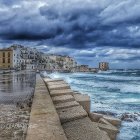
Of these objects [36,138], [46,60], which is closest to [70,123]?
[36,138]

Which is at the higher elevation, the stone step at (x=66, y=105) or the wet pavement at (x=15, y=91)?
the stone step at (x=66, y=105)

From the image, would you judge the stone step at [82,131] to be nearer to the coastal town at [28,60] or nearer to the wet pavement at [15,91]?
the wet pavement at [15,91]

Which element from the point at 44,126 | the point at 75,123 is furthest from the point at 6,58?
the point at 44,126

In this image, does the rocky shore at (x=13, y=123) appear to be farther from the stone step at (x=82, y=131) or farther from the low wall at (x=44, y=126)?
the stone step at (x=82, y=131)

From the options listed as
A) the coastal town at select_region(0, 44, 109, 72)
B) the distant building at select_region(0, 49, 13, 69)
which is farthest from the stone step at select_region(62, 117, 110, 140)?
the distant building at select_region(0, 49, 13, 69)

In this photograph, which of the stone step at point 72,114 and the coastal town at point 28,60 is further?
the coastal town at point 28,60

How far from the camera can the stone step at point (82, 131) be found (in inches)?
151

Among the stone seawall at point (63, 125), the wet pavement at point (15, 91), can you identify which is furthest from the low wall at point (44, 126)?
the wet pavement at point (15, 91)

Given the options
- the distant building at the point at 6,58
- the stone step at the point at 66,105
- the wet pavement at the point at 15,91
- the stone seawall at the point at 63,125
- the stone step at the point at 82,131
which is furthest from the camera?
the distant building at the point at 6,58

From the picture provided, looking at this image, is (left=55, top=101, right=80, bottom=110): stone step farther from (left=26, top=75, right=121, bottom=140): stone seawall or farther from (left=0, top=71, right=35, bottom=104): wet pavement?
(left=0, top=71, right=35, bottom=104): wet pavement

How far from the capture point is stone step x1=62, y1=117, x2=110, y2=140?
3.84 metres

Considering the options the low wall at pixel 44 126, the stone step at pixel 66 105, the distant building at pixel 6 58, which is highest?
the distant building at pixel 6 58

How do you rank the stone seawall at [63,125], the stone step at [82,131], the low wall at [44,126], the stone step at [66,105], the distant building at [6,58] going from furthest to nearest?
the distant building at [6,58]
the stone step at [66,105]
the stone step at [82,131]
the stone seawall at [63,125]
the low wall at [44,126]

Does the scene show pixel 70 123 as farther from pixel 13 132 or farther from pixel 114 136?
pixel 114 136
